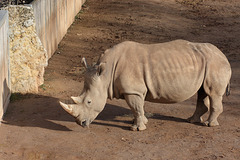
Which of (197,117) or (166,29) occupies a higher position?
(197,117)

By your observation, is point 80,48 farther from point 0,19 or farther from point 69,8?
point 0,19

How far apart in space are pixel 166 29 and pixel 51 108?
25.3 ft

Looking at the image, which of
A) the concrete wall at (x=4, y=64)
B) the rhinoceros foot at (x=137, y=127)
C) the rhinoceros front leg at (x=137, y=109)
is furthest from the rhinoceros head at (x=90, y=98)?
the concrete wall at (x=4, y=64)

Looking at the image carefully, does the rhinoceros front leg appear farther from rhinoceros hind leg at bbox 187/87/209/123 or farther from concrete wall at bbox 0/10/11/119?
concrete wall at bbox 0/10/11/119

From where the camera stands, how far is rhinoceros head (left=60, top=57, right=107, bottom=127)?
7238 millimetres

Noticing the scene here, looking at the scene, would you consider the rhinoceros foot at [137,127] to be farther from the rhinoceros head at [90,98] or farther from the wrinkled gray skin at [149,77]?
the rhinoceros head at [90,98]

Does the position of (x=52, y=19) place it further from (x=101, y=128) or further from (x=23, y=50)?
(x=101, y=128)

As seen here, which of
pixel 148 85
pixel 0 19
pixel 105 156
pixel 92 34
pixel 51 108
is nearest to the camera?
pixel 105 156

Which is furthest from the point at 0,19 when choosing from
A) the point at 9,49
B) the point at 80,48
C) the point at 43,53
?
the point at 80,48

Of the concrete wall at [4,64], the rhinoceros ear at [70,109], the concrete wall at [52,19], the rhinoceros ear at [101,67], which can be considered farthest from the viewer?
the concrete wall at [52,19]

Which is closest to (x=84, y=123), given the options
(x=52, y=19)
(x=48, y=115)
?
(x=48, y=115)

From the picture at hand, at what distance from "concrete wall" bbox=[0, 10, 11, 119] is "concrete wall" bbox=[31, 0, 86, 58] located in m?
1.72

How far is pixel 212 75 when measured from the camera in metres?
7.48

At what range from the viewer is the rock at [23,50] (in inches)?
352
